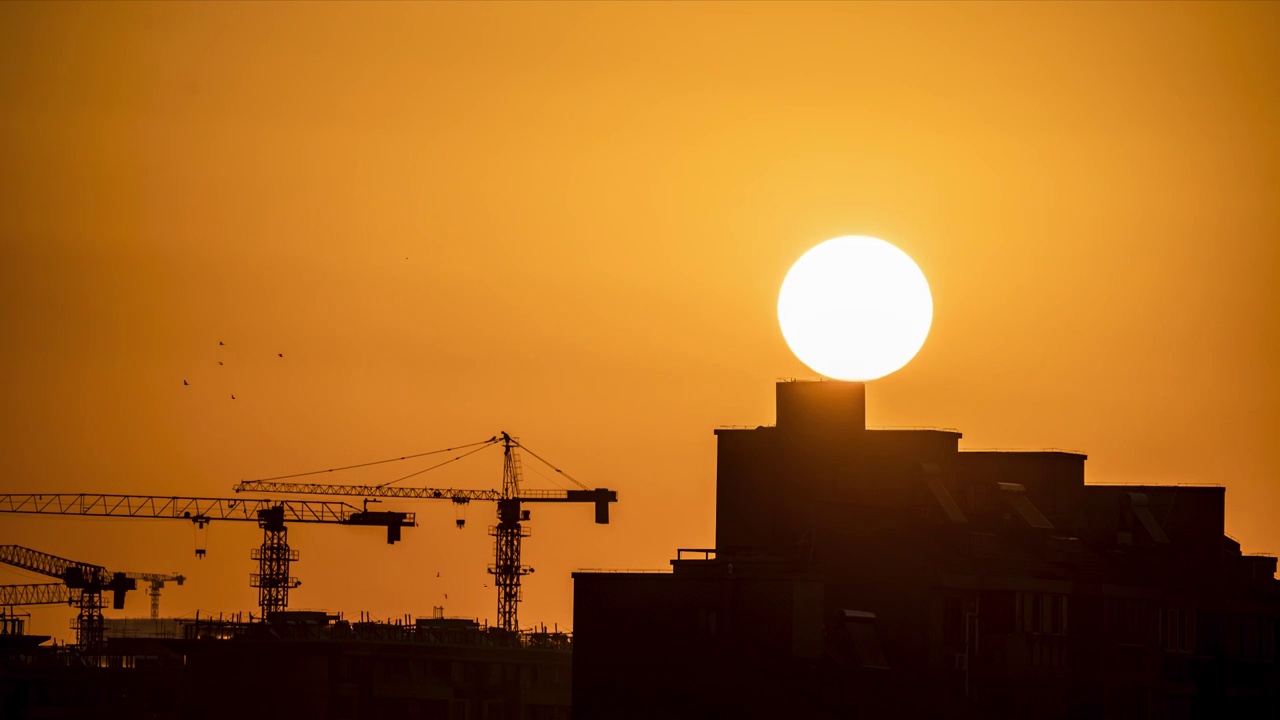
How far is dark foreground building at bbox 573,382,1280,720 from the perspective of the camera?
81.8 meters

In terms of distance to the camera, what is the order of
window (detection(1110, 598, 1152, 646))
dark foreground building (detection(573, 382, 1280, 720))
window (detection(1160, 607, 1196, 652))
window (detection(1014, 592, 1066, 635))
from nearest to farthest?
1. dark foreground building (detection(573, 382, 1280, 720))
2. window (detection(1014, 592, 1066, 635))
3. window (detection(1110, 598, 1152, 646))
4. window (detection(1160, 607, 1196, 652))

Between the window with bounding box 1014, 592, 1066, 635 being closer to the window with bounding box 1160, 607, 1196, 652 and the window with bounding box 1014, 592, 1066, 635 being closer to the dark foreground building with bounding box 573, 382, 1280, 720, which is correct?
the dark foreground building with bounding box 573, 382, 1280, 720

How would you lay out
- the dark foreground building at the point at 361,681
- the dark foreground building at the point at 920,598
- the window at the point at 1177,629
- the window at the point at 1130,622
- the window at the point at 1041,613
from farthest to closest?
the dark foreground building at the point at 361,681
the window at the point at 1177,629
the window at the point at 1130,622
the window at the point at 1041,613
the dark foreground building at the point at 920,598

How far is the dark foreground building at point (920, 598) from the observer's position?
8175 cm

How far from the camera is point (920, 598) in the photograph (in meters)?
84.0

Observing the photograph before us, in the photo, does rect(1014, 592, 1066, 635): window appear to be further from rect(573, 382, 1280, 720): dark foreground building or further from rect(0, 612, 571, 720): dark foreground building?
rect(0, 612, 571, 720): dark foreground building

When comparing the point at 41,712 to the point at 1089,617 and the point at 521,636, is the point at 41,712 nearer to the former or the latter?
the point at 521,636

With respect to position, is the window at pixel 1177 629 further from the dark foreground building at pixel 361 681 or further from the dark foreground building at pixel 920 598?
the dark foreground building at pixel 361 681

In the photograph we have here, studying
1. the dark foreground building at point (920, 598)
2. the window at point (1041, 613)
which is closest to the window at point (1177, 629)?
the dark foreground building at point (920, 598)

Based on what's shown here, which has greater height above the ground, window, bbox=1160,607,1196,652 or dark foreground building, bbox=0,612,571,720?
window, bbox=1160,607,1196,652

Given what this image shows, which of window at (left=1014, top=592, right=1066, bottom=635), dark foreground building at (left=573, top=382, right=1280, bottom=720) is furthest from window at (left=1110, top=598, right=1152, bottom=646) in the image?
window at (left=1014, top=592, right=1066, bottom=635)

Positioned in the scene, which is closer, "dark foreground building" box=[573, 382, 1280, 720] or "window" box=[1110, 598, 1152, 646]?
"dark foreground building" box=[573, 382, 1280, 720]

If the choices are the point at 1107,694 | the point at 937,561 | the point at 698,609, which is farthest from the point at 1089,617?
the point at 698,609

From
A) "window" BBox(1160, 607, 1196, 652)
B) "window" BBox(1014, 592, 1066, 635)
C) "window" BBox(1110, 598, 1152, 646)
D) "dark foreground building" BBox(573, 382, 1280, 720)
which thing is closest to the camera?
"dark foreground building" BBox(573, 382, 1280, 720)
